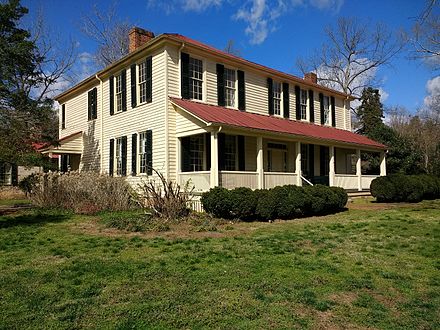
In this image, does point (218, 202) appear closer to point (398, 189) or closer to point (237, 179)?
point (237, 179)

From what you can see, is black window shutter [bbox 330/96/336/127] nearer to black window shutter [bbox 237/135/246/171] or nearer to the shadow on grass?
black window shutter [bbox 237/135/246/171]

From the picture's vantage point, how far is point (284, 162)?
20.2 meters

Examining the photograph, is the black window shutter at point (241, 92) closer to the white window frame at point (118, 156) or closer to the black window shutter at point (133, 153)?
the black window shutter at point (133, 153)

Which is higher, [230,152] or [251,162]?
[230,152]

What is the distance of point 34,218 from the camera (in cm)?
1282

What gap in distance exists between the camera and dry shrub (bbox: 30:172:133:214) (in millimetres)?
14203

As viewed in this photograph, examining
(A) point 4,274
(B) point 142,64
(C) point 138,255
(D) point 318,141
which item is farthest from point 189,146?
(A) point 4,274

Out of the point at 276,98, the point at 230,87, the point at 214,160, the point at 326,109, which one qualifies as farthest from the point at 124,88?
the point at 326,109

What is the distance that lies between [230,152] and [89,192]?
6.31 m

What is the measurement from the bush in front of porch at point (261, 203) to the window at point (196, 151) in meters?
3.42

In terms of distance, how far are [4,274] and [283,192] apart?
8.80 m

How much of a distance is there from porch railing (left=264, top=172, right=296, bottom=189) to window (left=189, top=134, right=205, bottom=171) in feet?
9.63

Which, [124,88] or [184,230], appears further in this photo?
[124,88]

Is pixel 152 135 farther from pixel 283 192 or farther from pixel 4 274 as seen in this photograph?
pixel 4 274
